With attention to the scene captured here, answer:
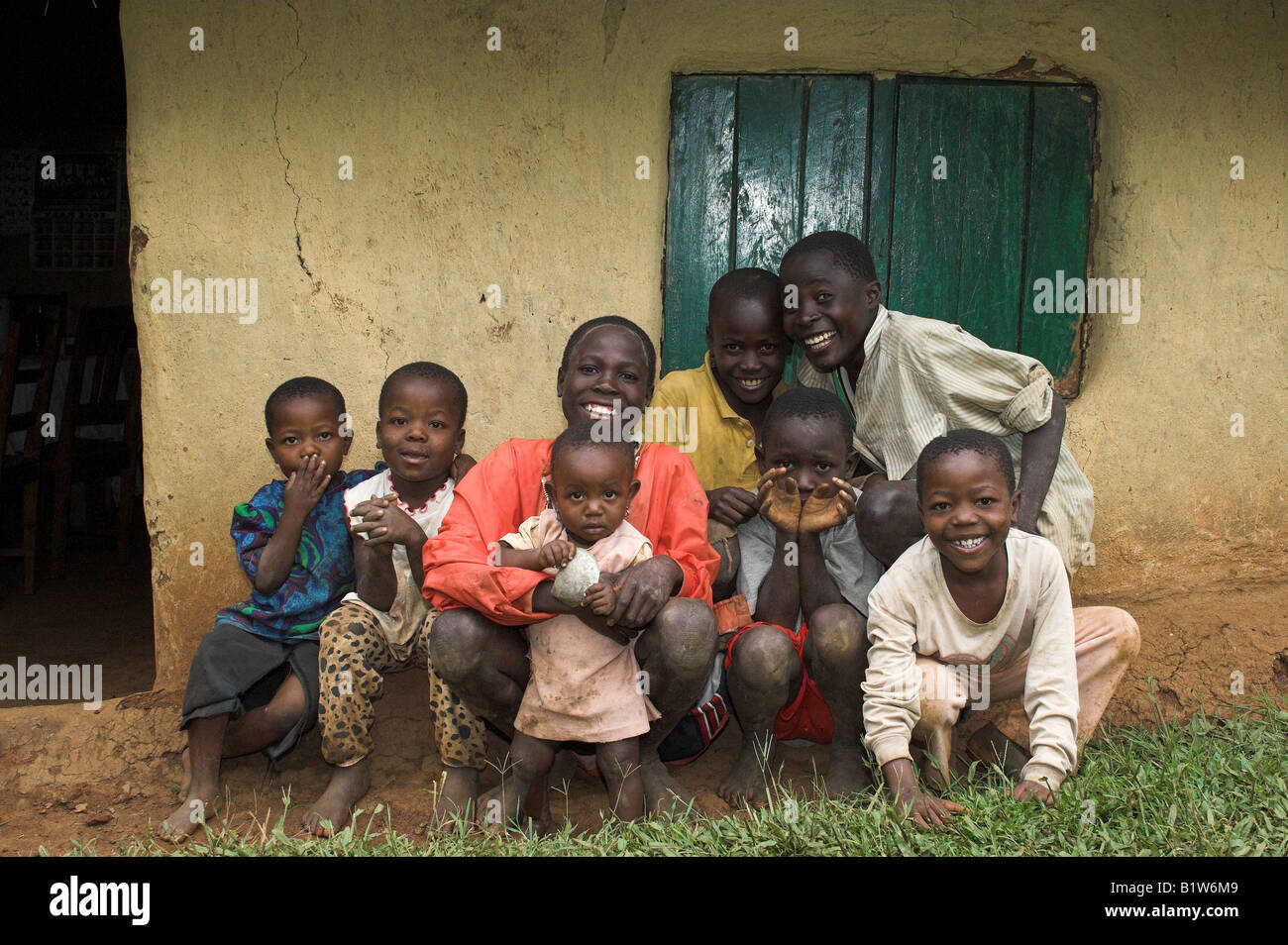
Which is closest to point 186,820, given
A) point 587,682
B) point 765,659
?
point 587,682

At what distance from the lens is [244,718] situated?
9.56ft

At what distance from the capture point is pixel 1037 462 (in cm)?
297

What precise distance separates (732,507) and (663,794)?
30.4 inches

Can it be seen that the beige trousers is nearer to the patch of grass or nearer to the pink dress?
the patch of grass

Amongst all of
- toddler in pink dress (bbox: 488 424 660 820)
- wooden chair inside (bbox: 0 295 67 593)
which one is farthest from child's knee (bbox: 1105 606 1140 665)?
wooden chair inside (bbox: 0 295 67 593)

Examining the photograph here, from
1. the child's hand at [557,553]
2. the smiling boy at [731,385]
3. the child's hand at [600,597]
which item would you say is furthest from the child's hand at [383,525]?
the smiling boy at [731,385]

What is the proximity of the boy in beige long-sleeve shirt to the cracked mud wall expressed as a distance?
1.14m

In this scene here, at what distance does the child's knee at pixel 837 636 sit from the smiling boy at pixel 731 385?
0.33 meters

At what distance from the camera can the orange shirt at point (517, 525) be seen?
101 inches

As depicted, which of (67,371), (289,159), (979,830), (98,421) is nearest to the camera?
(979,830)

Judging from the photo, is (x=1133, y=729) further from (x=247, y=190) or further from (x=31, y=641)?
(x=31, y=641)

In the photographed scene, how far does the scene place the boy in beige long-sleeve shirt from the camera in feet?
8.19

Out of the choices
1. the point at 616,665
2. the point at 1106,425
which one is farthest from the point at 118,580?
the point at 1106,425

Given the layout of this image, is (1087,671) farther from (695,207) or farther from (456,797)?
(695,207)
